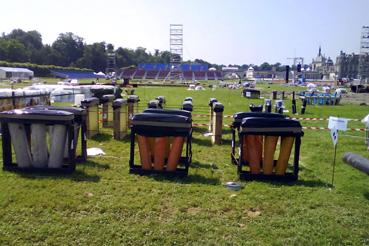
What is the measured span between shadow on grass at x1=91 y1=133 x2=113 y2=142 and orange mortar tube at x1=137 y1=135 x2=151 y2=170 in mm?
4222

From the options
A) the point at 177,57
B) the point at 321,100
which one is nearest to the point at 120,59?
the point at 177,57

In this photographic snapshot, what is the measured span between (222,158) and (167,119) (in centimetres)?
250

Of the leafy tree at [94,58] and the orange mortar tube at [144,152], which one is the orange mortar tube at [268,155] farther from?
the leafy tree at [94,58]

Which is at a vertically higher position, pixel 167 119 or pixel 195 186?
pixel 167 119

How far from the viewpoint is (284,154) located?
23.7 ft

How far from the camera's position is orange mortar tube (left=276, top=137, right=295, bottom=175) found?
7.18 metres

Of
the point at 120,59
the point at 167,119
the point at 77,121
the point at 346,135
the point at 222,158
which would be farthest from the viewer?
the point at 120,59

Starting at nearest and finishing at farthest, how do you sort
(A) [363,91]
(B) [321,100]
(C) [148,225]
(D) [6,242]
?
(D) [6,242], (C) [148,225], (B) [321,100], (A) [363,91]

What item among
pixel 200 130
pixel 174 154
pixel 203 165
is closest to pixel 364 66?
pixel 200 130

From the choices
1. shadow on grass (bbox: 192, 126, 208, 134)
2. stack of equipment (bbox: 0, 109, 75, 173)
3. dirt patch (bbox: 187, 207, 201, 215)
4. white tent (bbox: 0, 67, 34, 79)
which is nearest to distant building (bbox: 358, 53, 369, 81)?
white tent (bbox: 0, 67, 34, 79)

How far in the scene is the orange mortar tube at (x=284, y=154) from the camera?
23.6ft

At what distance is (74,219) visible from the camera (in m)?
4.96

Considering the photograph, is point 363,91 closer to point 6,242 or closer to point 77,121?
point 77,121

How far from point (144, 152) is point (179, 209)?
217 cm
